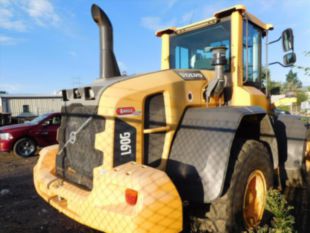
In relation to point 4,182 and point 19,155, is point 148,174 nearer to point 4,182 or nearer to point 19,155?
point 4,182

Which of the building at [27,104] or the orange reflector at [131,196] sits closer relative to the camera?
the orange reflector at [131,196]

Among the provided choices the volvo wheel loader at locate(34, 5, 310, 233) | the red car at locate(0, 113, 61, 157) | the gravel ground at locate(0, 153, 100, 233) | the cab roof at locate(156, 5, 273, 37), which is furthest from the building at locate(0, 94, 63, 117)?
the volvo wheel loader at locate(34, 5, 310, 233)

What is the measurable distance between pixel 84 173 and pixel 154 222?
116 centimetres

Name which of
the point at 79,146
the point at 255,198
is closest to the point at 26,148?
the point at 79,146

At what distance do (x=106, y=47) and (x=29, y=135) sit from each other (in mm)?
7153

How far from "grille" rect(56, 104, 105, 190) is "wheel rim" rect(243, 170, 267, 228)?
6.07ft

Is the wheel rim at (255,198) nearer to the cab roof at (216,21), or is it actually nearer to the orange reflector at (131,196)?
the orange reflector at (131,196)

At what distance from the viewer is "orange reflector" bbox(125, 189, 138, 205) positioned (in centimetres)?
224

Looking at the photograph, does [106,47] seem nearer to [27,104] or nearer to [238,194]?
[238,194]

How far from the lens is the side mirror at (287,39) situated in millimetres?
4227

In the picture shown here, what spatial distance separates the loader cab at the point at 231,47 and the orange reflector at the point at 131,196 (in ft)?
7.38

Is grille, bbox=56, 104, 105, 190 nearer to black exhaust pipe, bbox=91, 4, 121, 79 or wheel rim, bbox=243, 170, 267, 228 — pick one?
black exhaust pipe, bbox=91, 4, 121, 79

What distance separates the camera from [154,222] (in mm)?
2166

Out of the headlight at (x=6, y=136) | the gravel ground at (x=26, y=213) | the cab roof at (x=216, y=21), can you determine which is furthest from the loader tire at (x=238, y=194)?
the headlight at (x=6, y=136)
